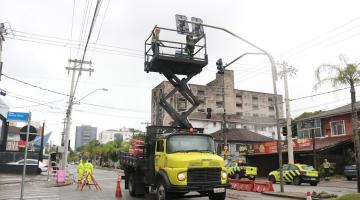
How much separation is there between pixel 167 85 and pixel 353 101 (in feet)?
224

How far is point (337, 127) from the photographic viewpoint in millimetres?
38719

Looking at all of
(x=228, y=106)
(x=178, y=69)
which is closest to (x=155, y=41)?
(x=178, y=69)

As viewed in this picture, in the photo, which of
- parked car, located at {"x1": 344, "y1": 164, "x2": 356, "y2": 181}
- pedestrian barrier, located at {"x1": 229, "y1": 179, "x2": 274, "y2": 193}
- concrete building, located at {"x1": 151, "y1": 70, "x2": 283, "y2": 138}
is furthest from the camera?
concrete building, located at {"x1": 151, "y1": 70, "x2": 283, "y2": 138}

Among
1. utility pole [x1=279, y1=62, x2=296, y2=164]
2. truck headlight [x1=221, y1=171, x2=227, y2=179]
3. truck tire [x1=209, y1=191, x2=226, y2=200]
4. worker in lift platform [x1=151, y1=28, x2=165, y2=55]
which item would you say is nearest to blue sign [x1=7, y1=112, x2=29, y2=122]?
worker in lift platform [x1=151, y1=28, x2=165, y2=55]

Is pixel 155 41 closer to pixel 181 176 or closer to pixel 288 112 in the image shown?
pixel 181 176

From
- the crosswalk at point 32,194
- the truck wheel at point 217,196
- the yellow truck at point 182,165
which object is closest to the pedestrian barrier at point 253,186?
the yellow truck at point 182,165

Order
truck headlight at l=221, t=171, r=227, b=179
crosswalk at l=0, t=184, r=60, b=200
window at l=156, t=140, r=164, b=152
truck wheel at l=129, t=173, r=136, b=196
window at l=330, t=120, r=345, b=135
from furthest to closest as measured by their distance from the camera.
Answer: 1. window at l=330, t=120, r=345, b=135
2. truck wheel at l=129, t=173, r=136, b=196
3. crosswalk at l=0, t=184, r=60, b=200
4. window at l=156, t=140, r=164, b=152
5. truck headlight at l=221, t=171, r=227, b=179

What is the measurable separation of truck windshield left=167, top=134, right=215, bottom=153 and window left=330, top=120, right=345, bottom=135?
2686 centimetres

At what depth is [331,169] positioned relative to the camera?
35125 millimetres

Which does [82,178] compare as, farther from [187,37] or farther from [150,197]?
[187,37]

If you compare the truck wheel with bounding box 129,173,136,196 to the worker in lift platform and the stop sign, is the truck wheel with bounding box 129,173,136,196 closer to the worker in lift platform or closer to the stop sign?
the stop sign

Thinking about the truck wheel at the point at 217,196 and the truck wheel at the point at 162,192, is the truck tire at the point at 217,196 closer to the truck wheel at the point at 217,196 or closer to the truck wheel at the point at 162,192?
the truck wheel at the point at 217,196

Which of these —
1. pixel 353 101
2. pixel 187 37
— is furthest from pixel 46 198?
pixel 353 101

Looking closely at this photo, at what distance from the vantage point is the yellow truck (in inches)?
533
